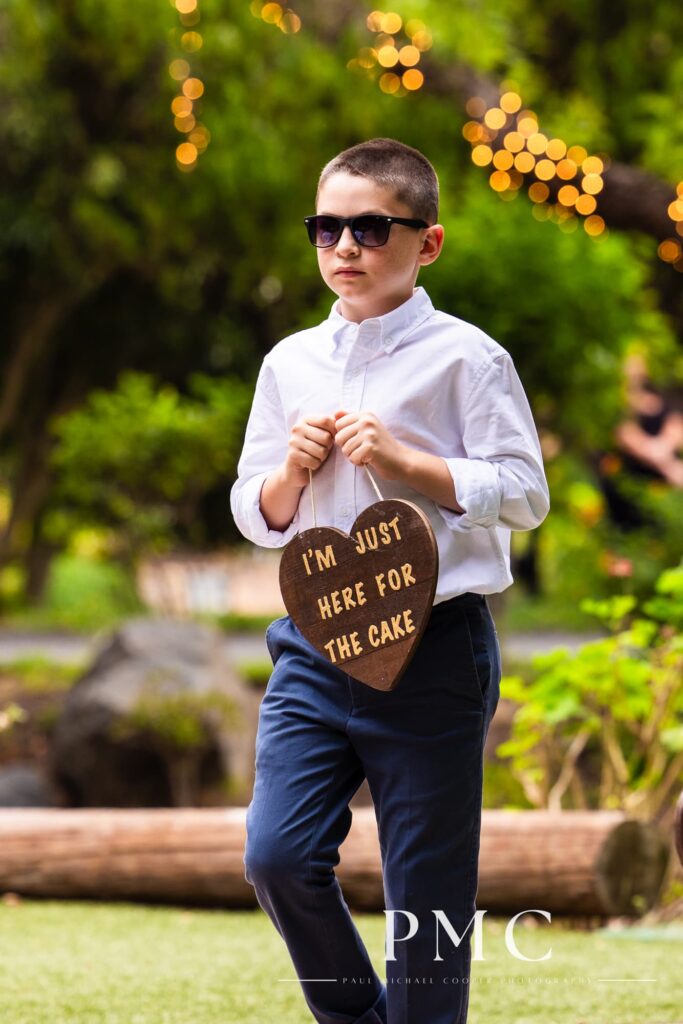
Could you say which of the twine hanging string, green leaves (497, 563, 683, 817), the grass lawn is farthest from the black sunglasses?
green leaves (497, 563, 683, 817)

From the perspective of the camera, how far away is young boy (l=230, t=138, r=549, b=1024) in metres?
2.08

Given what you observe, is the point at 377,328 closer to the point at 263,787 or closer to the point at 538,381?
the point at 263,787

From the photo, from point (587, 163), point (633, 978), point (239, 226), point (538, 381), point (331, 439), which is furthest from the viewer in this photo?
point (239, 226)

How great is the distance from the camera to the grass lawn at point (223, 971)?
293 cm

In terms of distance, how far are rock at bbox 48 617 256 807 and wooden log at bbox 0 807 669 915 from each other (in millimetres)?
2276

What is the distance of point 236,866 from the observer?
418cm

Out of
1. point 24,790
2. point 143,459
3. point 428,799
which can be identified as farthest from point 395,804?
point 143,459

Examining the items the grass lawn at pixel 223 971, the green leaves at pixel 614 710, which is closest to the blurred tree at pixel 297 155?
the green leaves at pixel 614 710

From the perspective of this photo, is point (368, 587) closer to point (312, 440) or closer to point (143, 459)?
point (312, 440)

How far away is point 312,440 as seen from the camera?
2078 millimetres

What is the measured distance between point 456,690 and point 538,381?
19.7ft

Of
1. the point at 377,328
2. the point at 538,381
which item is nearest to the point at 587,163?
the point at 538,381

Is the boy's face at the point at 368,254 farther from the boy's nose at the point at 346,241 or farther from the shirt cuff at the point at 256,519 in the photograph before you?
the shirt cuff at the point at 256,519

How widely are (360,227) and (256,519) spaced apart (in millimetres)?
479
